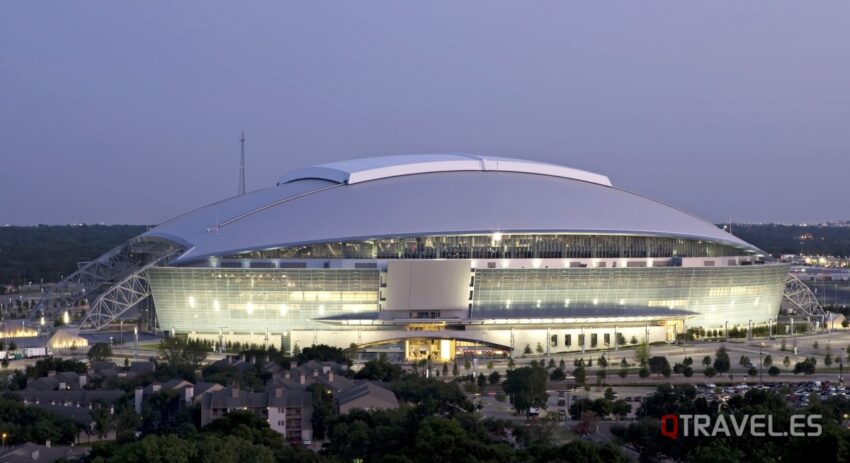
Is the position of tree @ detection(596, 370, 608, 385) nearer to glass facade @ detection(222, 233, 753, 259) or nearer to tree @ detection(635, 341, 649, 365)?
tree @ detection(635, 341, 649, 365)

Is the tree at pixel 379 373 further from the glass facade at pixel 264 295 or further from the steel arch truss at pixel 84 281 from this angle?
the steel arch truss at pixel 84 281

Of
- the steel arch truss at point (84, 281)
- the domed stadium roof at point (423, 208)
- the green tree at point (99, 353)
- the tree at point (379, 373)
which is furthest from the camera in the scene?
the steel arch truss at point (84, 281)

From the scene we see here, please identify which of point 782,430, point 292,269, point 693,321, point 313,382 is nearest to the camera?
point 782,430

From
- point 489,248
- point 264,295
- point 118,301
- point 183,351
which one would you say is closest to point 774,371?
point 489,248

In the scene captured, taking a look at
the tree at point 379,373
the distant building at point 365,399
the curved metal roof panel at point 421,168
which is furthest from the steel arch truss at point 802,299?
the distant building at point 365,399

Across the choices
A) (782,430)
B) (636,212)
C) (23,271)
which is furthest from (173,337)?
(23,271)

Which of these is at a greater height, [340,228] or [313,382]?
[340,228]

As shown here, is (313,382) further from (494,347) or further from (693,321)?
(693,321)
